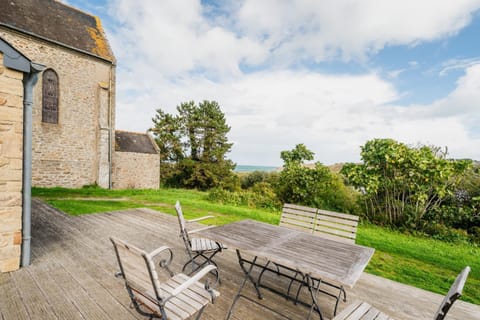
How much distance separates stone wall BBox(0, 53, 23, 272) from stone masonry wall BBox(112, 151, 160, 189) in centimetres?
1343

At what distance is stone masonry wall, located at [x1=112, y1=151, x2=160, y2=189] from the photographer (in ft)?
50.7

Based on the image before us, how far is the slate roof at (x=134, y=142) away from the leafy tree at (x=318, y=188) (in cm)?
1245

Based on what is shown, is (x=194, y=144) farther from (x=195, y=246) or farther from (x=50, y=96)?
(x=195, y=246)

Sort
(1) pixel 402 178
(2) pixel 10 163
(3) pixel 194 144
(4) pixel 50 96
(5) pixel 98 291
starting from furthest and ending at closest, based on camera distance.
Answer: (3) pixel 194 144
(4) pixel 50 96
(1) pixel 402 178
(2) pixel 10 163
(5) pixel 98 291

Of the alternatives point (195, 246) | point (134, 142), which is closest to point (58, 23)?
point (134, 142)

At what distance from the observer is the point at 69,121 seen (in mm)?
13133

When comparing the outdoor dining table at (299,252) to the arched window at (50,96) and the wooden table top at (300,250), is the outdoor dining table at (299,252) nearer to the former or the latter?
the wooden table top at (300,250)

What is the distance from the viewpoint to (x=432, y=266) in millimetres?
4012

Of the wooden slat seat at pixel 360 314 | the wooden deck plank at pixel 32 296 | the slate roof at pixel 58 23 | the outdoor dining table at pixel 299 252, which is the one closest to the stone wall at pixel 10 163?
the wooden deck plank at pixel 32 296

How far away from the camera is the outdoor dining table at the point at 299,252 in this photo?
1.90 meters

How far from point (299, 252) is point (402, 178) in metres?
6.01

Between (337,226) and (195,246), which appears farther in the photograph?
(337,226)

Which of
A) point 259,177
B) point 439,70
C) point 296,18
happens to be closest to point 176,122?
point 259,177

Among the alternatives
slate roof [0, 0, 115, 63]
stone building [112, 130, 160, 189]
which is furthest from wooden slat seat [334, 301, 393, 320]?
slate roof [0, 0, 115, 63]
